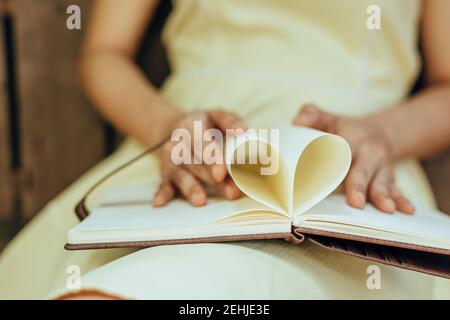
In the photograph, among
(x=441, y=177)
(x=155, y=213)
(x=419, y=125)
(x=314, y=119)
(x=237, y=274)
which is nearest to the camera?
(x=237, y=274)

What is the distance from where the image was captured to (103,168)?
835mm

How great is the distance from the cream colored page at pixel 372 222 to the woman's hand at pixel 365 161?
1.2 inches

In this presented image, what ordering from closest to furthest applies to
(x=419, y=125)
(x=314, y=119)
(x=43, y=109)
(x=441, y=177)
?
1. (x=314, y=119)
2. (x=419, y=125)
3. (x=441, y=177)
4. (x=43, y=109)

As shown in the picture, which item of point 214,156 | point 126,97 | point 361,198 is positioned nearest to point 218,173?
point 214,156

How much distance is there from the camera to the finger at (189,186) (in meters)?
0.57

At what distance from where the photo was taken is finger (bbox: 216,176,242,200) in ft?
1.86

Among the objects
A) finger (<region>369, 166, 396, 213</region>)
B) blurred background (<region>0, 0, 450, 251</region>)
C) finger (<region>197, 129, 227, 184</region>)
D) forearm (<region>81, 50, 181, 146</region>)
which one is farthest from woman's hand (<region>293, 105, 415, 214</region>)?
blurred background (<region>0, 0, 450, 251</region>)

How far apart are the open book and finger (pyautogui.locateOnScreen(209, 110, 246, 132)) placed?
0.06 metres

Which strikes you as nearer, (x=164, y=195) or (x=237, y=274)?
(x=237, y=274)

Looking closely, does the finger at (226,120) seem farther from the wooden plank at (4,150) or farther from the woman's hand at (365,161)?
the wooden plank at (4,150)

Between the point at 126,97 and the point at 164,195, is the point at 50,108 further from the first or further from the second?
the point at 164,195

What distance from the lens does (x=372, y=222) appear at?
485 millimetres

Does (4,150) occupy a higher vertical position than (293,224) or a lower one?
higher

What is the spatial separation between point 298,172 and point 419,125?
0.29 metres
